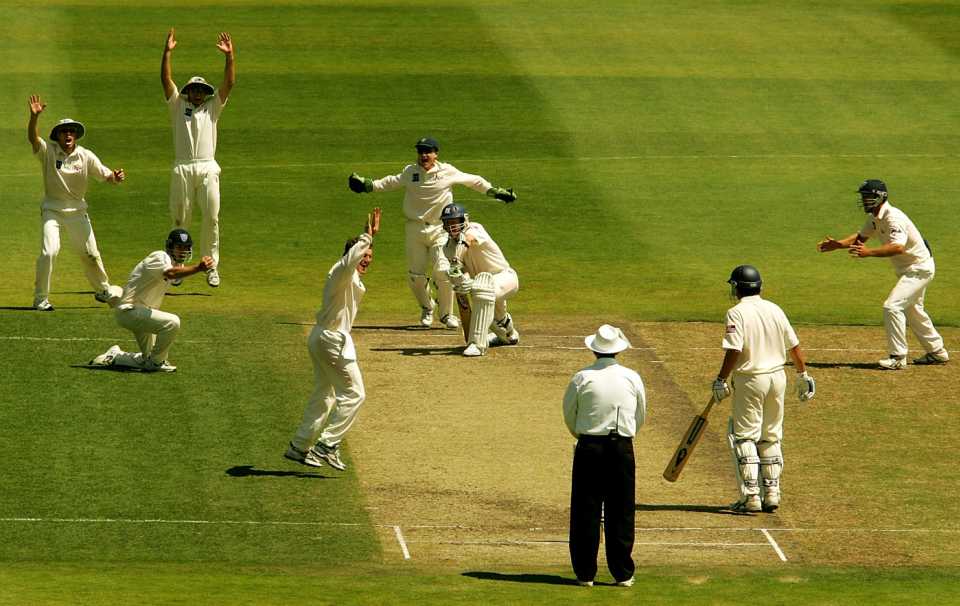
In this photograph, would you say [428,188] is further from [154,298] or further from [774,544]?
[774,544]

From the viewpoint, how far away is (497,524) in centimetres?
1550

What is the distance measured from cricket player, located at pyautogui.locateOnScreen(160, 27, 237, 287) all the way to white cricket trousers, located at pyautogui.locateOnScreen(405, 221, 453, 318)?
9.77ft

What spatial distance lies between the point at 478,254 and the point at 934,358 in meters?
5.74

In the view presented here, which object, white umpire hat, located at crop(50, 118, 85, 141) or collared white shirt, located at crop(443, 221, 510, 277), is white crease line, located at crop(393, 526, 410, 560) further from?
white umpire hat, located at crop(50, 118, 85, 141)

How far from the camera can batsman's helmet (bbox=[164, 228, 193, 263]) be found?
754 inches

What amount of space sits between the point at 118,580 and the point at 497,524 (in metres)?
3.47

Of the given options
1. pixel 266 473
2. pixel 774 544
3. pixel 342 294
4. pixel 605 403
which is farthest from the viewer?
pixel 266 473

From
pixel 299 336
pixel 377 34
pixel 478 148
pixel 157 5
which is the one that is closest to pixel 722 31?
pixel 377 34

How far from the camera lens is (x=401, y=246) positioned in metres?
27.7

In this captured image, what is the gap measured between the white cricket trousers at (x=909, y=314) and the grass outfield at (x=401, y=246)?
0.56 metres

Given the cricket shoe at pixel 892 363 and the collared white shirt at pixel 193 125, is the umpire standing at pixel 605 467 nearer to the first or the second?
the cricket shoe at pixel 892 363

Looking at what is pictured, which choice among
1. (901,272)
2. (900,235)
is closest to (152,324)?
(900,235)

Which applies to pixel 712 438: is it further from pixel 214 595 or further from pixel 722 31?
pixel 722 31

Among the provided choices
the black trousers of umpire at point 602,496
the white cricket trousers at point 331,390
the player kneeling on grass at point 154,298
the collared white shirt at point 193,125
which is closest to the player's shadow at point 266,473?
the white cricket trousers at point 331,390
